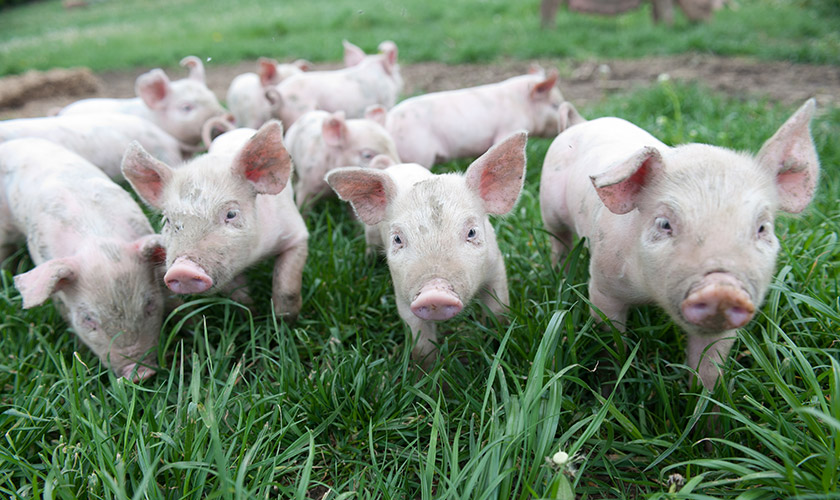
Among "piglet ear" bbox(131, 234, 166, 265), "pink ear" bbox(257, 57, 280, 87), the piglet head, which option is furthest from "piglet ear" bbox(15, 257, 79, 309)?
"pink ear" bbox(257, 57, 280, 87)

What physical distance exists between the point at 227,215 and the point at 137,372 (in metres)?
0.88

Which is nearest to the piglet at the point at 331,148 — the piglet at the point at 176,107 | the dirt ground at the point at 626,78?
the piglet at the point at 176,107

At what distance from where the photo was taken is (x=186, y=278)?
8.50 ft

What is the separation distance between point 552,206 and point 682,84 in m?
4.27

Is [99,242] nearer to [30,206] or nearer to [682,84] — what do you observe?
[30,206]

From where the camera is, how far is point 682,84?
6.45 metres

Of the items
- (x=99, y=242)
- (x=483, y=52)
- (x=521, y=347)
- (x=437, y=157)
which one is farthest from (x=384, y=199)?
(x=483, y=52)

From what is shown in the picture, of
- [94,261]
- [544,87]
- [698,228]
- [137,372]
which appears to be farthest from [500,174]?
[544,87]

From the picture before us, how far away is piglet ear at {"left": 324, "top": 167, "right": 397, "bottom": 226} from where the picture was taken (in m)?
2.61

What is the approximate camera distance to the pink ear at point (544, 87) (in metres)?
4.95

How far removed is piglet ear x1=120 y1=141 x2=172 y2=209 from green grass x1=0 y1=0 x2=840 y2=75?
5299 millimetres

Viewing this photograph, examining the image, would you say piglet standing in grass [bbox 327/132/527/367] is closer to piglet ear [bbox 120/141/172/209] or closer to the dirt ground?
piglet ear [bbox 120/141/172/209]

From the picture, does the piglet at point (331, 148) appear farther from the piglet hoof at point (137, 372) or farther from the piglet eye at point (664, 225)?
the piglet eye at point (664, 225)

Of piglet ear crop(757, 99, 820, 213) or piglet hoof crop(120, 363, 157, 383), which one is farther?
piglet hoof crop(120, 363, 157, 383)
